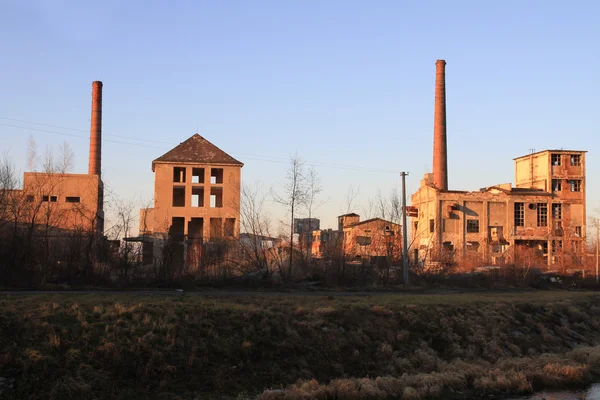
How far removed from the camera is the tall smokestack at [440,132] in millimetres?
61656

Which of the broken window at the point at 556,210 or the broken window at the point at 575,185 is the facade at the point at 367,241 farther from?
the broken window at the point at 575,185

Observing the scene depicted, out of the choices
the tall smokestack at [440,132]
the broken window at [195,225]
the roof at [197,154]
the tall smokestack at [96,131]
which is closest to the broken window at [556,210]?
the tall smokestack at [440,132]

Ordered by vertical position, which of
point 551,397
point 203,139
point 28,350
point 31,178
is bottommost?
point 551,397

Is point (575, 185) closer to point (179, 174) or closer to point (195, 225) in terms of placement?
point (195, 225)

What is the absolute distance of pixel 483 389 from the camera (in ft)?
46.5

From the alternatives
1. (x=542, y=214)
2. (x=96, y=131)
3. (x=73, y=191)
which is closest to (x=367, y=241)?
(x=542, y=214)

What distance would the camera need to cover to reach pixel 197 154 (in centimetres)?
5953

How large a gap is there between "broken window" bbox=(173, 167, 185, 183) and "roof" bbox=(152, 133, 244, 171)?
A: 1296mm

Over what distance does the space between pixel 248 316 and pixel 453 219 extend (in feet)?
168

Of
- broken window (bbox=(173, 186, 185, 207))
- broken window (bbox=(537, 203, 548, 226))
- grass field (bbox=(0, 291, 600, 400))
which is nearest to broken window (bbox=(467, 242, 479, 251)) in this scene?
broken window (bbox=(537, 203, 548, 226))

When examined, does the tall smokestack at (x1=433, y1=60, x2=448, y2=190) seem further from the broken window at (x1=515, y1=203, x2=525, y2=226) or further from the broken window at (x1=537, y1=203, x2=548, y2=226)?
the broken window at (x1=537, y1=203, x2=548, y2=226)

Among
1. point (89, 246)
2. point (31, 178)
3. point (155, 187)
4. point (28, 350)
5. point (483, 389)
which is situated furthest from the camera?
point (155, 187)

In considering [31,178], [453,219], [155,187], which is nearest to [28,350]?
[31,178]

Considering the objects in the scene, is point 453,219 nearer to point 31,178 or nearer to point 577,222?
point 577,222
